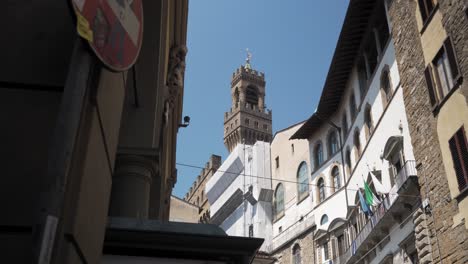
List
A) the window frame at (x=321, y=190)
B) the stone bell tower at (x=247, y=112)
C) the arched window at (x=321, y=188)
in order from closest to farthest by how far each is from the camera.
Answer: the window frame at (x=321, y=190)
the arched window at (x=321, y=188)
the stone bell tower at (x=247, y=112)

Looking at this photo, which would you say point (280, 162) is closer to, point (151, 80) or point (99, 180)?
point (151, 80)

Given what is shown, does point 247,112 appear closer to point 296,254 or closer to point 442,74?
point 296,254

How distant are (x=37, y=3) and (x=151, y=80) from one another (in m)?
5.04

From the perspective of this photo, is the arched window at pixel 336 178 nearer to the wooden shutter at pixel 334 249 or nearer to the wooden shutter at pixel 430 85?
the wooden shutter at pixel 334 249

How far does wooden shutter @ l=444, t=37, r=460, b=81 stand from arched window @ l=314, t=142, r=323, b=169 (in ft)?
62.2

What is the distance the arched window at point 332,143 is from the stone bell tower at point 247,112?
164 ft

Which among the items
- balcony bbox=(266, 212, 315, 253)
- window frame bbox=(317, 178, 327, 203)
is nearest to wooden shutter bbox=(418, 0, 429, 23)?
window frame bbox=(317, 178, 327, 203)

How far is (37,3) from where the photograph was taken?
11.3 feet

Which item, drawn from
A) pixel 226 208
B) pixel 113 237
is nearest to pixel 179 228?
pixel 113 237

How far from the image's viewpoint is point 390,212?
65.7ft

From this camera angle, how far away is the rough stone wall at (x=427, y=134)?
13.9m

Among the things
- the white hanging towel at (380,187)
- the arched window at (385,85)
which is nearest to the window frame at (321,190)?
Answer: the white hanging towel at (380,187)

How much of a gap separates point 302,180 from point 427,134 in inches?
921

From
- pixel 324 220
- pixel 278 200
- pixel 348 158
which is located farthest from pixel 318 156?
pixel 278 200
